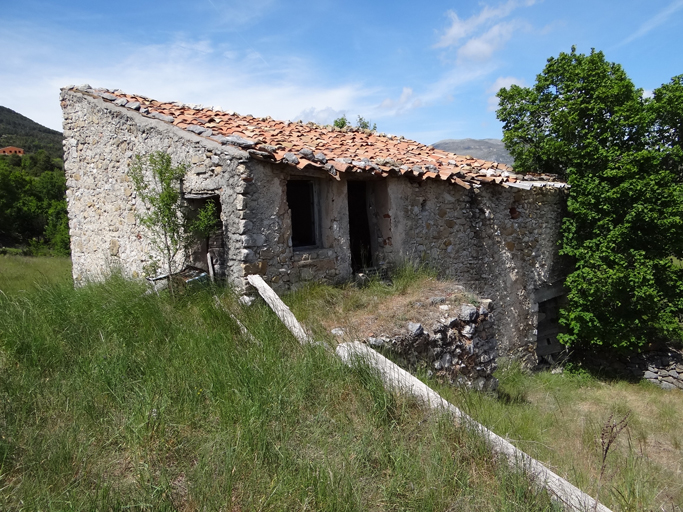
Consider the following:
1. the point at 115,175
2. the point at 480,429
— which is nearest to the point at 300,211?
the point at 115,175

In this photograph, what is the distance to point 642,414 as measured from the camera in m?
8.08

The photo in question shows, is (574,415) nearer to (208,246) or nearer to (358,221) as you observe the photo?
(358,221)

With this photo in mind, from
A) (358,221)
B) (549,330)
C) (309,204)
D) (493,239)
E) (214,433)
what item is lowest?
(549,330)

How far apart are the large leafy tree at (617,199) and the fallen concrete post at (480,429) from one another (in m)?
6.69

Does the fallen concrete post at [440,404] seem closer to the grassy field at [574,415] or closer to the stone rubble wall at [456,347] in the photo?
the grassy field at [574,415]

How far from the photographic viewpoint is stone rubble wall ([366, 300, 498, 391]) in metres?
5.44

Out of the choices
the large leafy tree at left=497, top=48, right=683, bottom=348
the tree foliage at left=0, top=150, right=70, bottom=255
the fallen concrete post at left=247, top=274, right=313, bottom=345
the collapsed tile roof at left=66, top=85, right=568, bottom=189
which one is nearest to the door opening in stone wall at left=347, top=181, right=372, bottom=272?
the collapsed tile roof at left=66, top=85, right=568, bottom=189

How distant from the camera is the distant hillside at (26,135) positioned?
140 feet

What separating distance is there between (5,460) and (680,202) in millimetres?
10593

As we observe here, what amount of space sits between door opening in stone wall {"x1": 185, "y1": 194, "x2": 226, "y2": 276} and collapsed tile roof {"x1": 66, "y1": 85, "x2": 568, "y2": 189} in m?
0.91

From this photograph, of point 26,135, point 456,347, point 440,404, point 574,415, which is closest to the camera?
point 440,404

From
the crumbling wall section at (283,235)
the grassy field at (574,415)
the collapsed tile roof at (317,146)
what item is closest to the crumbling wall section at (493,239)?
the collapsed tile roof at (317,146)

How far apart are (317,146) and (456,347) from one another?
12.7 feet

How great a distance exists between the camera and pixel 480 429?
355cm
